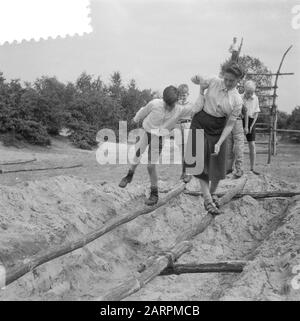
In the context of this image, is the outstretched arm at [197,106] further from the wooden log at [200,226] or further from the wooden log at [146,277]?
the wooden log at [146,277]

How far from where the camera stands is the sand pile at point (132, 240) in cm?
529

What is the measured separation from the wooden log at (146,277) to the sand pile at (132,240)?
40 cm

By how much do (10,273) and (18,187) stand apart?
3108mm

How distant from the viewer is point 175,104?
6.89 metres

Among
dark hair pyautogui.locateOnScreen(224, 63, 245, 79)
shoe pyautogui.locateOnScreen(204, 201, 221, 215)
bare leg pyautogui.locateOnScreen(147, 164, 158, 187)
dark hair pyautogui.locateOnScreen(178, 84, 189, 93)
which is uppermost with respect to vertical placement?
dark hair pyautogui.locateOnScreen(224, 63, 245, 79)

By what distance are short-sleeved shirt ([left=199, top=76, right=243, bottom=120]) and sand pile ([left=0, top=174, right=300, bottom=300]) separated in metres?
1.62

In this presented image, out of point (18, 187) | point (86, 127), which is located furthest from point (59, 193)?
point (86, 127)

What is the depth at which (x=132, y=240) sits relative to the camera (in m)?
7.67

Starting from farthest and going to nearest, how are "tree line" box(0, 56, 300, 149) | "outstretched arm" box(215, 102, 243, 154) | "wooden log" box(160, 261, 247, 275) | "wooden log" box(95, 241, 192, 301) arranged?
"tree line" box(0, 56, 300, 149)
"outstretched arm" box(215, 102, 243, 154)
"wooden log" box(160, 261, 247, 275)
"wooden log" box(95, 241, 192, 301)

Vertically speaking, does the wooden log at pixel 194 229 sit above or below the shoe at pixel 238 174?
below

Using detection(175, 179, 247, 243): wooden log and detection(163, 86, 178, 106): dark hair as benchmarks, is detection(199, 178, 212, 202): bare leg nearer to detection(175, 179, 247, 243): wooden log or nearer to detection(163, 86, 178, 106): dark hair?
detection(175, 179, 247, 243): wooden log

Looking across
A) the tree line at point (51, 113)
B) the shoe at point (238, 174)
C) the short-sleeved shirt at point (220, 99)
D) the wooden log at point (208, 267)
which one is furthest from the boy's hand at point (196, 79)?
the tree line at point (51, 113)

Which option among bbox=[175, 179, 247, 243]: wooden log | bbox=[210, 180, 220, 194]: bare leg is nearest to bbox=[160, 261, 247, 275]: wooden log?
bbox=[175, 179, 247, 243]: wooden log

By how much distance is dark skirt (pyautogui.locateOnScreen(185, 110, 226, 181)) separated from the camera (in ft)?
21.4
